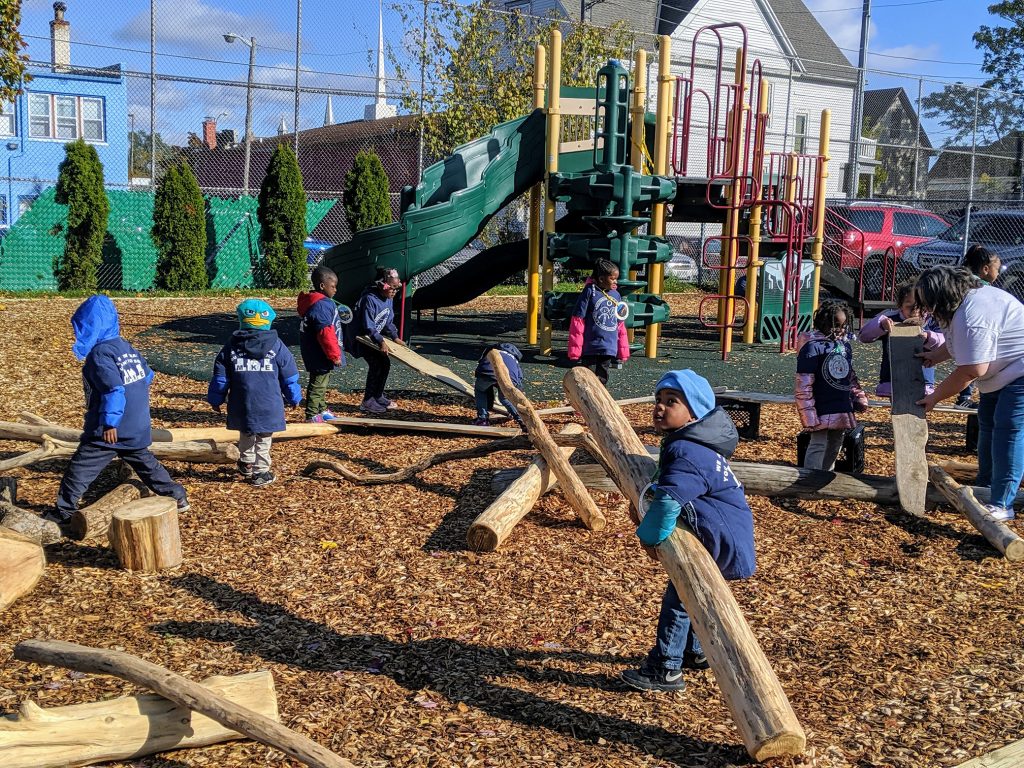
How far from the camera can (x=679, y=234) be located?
99.1 ft

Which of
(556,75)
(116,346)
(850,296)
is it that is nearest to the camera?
(116,346)

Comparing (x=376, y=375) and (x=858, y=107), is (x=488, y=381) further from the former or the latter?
(x=858, y=107)

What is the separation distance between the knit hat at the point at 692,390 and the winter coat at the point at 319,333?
487cm

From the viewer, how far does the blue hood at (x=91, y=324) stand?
556cm

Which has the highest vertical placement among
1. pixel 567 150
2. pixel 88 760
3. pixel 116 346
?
pixel 567 150

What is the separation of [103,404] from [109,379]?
0.15 meters

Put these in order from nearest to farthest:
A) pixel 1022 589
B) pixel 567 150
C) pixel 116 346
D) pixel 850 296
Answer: pixel 1022 589 < pixel 116 346 < pixel 567 150 < pixel 850 296

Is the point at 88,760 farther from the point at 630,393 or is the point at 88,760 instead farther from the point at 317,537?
the point at 630,393

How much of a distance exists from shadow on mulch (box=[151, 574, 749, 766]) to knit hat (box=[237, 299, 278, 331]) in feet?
7.77

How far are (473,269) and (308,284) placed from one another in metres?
7.25

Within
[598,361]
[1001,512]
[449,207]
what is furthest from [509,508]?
[449,207]

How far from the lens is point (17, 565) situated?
4.69 meters

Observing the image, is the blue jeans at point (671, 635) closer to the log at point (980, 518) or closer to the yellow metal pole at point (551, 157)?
the log at point (980, 518)

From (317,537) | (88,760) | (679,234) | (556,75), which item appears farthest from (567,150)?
(679,234)
